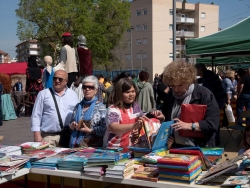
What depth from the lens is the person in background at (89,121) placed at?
3355 millimetres

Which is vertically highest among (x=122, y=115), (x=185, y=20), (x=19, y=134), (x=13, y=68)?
(x=185, y=20)

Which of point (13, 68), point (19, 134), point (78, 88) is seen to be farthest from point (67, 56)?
point (13, 68)

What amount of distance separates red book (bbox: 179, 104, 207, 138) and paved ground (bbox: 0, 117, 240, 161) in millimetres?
3366

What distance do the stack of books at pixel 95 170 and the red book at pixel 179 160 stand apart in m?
0.47

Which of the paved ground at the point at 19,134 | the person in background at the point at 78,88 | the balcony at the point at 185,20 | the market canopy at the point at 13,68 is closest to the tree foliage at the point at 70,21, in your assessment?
the market canopy at the point at 13,68

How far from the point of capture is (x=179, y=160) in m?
2.21

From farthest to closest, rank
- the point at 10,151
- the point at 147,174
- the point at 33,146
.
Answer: the point at 33,146 → the point at 10,151 → the point at 147,174

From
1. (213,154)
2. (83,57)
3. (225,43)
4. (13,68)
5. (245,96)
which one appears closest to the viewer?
(213,154)

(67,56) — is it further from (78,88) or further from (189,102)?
(189,102)

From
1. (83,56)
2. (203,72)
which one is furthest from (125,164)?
(203,72)

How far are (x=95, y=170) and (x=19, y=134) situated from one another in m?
6.19

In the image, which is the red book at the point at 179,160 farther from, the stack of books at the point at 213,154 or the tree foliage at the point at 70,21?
the tree foliage at the point at 70,21

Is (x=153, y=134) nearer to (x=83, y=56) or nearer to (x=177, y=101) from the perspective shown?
(x=177, y=101)

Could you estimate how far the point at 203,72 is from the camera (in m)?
6.04
